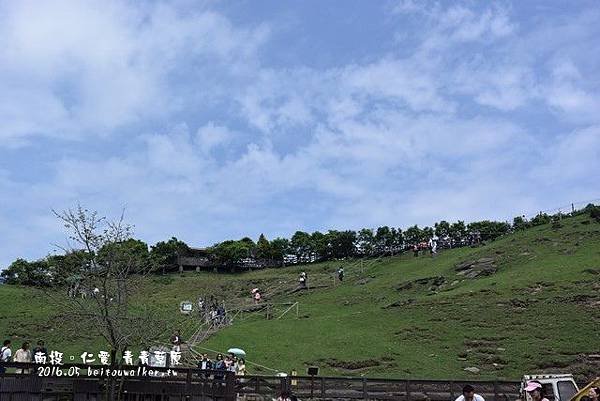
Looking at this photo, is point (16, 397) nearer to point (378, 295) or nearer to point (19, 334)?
point (19, 334)

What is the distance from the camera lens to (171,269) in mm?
88312

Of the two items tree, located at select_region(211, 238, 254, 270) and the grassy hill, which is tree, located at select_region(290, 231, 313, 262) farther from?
the grassy hill

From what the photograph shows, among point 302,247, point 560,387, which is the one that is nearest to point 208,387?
point 560,387

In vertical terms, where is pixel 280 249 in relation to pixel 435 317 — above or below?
above

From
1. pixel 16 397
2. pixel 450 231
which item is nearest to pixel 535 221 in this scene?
pixel 450 231

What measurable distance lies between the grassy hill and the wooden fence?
6.91 m

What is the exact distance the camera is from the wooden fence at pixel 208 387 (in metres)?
21.2

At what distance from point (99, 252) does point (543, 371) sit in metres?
22.0

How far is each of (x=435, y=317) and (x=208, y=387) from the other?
24.6 metres

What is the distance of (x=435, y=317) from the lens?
147ft

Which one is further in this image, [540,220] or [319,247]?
[319,247]

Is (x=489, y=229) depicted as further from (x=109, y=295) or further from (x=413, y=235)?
(x=109, y=295)

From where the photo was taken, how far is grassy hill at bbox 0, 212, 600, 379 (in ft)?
119

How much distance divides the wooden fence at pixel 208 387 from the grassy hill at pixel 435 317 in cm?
691
